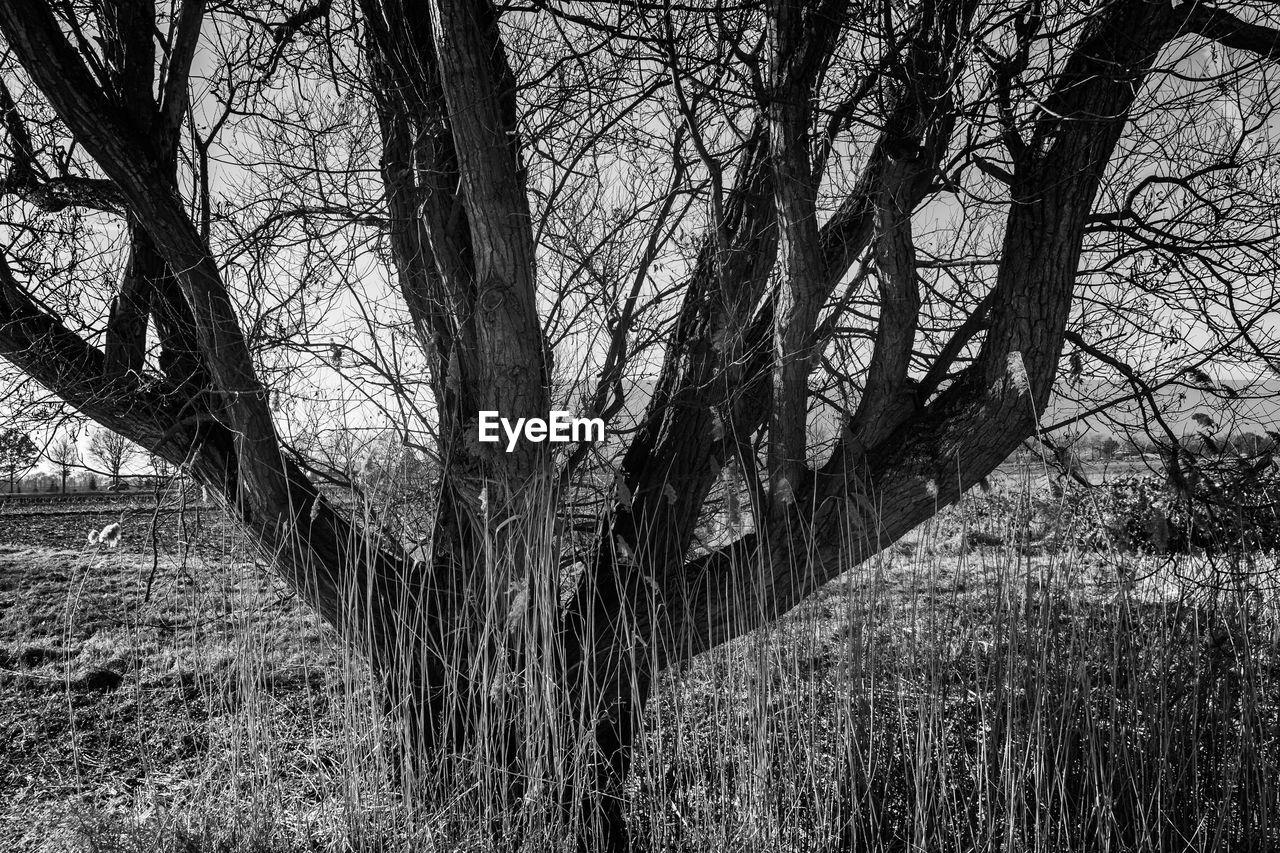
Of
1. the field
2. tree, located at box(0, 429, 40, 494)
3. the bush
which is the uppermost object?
tree, located at box(0, 429, 40, 494)

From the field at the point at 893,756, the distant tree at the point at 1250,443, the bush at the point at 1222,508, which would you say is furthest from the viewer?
the distant tree at the point at 1250,443

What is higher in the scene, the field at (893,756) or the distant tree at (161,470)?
the distant tree at (161,470)

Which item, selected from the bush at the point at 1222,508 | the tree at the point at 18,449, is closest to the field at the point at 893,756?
the bush at the point at 1222,508

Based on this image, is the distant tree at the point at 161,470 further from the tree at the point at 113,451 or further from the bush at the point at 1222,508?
the bush at the point at 1222,508

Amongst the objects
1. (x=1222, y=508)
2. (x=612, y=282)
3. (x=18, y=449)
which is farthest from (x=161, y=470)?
(x=1222, y=508)

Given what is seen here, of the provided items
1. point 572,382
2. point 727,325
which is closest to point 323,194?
point 572,382

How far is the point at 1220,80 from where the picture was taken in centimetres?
177

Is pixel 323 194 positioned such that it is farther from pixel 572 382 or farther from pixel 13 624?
pixel 13 624

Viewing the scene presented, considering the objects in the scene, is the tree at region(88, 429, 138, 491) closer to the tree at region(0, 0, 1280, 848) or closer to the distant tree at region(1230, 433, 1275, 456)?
the tree at region(0, 0, 1280, 848)

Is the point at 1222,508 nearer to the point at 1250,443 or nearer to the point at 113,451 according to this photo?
the point at 1250,443

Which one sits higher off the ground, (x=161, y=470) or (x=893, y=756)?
(x=161, y=470)

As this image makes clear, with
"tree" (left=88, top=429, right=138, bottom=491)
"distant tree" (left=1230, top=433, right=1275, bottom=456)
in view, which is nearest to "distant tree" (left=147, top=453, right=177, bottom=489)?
"tree" (left=88, top=429, right=138, bottom=491)

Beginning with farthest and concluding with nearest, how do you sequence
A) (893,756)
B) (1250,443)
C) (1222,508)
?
(1250,443) < (1222,508) < (893,756)

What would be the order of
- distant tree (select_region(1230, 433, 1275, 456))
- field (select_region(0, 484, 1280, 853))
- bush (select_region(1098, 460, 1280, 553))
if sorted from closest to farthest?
field (select_region(0, 484, 1280, 853))
bush (select_region(1098, 460, 1280, 553))
distant tree (select_region(1230, 433, 1275, 456))
